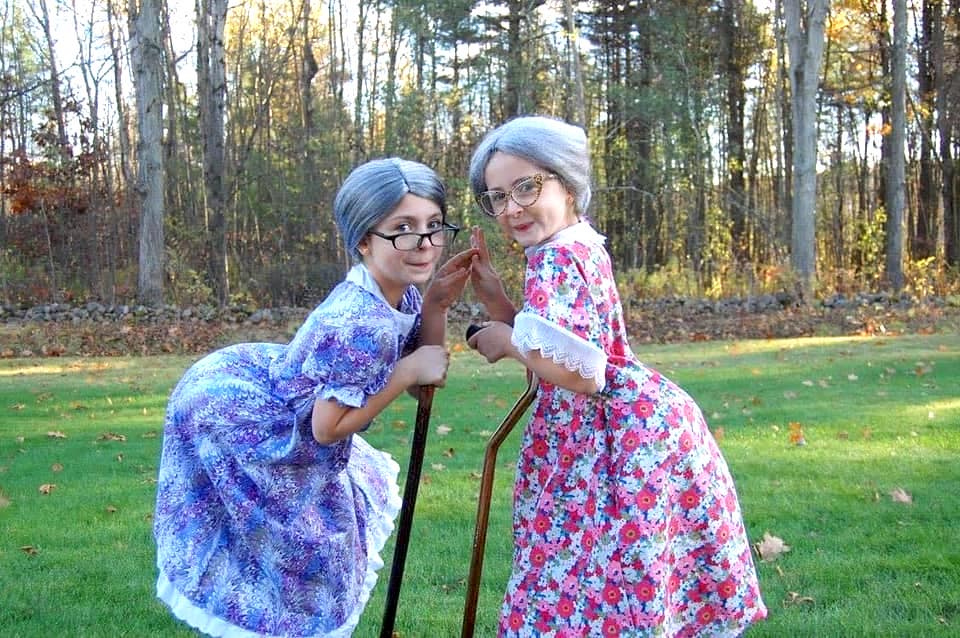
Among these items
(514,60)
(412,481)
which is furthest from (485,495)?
(514,60)

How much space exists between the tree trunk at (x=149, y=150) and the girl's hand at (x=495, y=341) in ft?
50.6

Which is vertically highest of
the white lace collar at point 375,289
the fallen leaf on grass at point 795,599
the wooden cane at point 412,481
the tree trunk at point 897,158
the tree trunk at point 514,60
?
the tree trunk at point 514,60

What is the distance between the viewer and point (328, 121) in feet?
76.5

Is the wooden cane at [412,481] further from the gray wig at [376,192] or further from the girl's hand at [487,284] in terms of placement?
the gray wig at [376,192]

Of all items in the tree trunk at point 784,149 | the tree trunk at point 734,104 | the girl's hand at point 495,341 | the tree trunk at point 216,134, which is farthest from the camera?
the tree trunk at point 734,104

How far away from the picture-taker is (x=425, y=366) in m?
2.66

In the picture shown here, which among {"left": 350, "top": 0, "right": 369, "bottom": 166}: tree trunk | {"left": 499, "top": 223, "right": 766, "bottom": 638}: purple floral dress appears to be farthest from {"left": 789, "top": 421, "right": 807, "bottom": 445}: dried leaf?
{"left": 350, "top": 0, "right": 369, "bottom": 166}: tree trunk

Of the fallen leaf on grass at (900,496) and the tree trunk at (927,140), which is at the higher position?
the tree trunk at (927,140)

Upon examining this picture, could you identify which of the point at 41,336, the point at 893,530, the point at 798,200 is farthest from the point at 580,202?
the point at 798,200

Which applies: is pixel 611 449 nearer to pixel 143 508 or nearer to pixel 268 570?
pixel 268 570

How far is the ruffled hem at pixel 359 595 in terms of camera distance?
2820 millimetres

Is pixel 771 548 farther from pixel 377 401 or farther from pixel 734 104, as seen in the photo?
pixel 734 104

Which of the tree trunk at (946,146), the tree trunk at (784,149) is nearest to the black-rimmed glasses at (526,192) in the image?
the tree trunk at (784,149)

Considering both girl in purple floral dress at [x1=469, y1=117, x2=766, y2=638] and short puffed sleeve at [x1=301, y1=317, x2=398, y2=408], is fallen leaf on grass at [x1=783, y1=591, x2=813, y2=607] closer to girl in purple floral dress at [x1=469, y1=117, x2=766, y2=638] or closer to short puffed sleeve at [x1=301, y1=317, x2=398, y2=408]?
girl in purple floral dress at [x1=469, y1=117, x2=766, y2=638]
